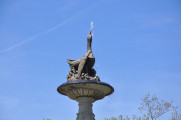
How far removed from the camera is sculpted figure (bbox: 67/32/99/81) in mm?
15812

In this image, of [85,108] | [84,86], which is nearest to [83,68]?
[84,86]

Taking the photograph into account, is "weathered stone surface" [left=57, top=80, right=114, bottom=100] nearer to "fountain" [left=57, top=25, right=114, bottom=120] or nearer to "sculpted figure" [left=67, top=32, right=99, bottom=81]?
"fountain" [left=57, top=25, right=114, bottom=120]

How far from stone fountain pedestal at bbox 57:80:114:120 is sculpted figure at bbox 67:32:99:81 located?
0.45 metres

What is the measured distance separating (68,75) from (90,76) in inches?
45.2

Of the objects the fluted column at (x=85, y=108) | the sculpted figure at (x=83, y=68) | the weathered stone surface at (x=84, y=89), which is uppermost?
the sculpted figure at (x=83, y=68)

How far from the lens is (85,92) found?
1569 cm

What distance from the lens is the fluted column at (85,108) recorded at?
15419 mm

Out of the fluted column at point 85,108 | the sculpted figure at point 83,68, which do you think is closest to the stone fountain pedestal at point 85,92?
the fluted column at point 85,108

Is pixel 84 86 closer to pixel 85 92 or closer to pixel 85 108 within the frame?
pixel 85 92

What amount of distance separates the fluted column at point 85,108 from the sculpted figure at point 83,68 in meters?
1.12

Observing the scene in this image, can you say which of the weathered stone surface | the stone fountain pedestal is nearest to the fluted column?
the stone fountain pedestal

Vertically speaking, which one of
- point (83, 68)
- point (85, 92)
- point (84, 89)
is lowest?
point (85, 92)

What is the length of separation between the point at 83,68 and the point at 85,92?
1297mm

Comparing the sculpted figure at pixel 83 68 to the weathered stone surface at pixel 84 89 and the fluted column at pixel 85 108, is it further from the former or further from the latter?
the fluted column at pixel 85 108
